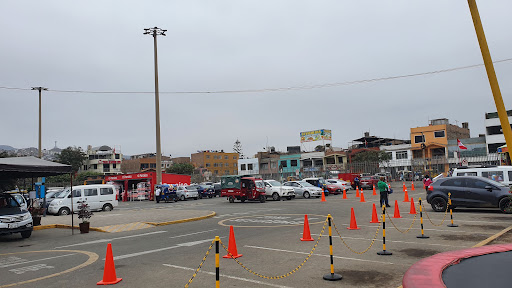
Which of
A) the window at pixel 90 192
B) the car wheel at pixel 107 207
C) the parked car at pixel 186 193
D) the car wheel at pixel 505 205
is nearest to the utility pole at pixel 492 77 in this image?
the car wheel at pixel 505 205

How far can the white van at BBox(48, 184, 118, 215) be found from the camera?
24859 millimetres

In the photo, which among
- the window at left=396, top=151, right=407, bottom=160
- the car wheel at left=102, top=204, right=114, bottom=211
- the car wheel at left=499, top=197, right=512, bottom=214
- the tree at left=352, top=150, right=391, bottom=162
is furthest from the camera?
the window at left=396, top=151, right=407, bottom=160

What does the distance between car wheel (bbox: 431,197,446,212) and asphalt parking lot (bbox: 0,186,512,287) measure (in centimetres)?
140

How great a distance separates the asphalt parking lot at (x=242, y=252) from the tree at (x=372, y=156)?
186 feet

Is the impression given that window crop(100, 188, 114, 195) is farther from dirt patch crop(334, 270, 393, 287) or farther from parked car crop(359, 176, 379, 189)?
parked car crop(359, 176, 379, 189)

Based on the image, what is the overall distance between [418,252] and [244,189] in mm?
21137

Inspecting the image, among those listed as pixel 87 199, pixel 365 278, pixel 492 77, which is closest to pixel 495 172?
pixel 365 278

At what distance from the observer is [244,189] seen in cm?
2958

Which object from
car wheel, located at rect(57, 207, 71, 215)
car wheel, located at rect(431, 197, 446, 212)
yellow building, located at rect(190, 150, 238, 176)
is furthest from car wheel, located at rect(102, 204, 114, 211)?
yellow building, located at rect(190, 150, 238, 176)

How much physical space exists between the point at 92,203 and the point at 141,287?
21.3 metres

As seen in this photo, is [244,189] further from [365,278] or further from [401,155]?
[401,155]

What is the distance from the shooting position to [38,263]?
954 centimetres

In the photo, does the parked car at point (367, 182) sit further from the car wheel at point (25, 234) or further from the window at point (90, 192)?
the car wheel at point (25, 234)

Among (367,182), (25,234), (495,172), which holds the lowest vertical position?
(25,234)
